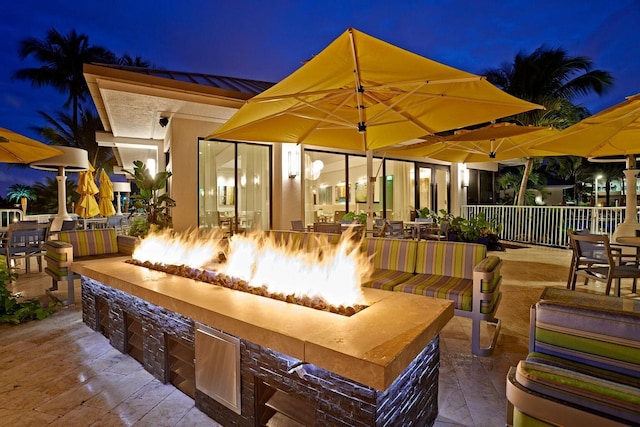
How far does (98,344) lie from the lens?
3.48 meters

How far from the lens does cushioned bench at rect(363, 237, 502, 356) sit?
3.21m

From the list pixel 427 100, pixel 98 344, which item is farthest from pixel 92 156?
pixel 427 100

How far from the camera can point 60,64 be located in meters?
20.3

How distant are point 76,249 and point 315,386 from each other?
5478 millimetres

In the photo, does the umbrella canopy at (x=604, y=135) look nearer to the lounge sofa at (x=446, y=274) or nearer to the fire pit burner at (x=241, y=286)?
the lounge sofa at (x=446, y=274)

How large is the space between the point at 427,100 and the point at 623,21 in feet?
318

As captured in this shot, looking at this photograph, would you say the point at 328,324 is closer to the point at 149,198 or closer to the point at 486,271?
the point at 486,271

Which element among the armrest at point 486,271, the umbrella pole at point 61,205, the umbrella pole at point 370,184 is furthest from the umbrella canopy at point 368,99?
the umbrella pole at point 61,205

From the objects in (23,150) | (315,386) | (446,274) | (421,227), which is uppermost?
(23,150)

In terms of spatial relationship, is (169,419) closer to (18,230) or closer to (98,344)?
(98,344)

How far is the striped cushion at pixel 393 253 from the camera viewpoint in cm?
422

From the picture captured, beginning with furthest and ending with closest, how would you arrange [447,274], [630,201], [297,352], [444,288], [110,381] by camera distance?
[630,201] < [447,274] < [444,288] < [110,381] < [297,352]

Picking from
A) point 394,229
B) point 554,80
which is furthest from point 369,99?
point 554,80

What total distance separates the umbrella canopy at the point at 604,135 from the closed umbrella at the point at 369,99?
5.49 feet
